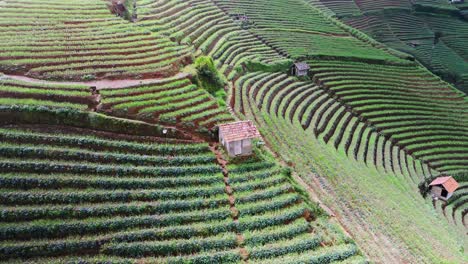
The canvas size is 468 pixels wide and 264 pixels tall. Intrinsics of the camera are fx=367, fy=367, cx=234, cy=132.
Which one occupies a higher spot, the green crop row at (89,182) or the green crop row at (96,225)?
the green crop row at (89,182)

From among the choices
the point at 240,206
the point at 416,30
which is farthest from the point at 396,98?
the point at 416,30

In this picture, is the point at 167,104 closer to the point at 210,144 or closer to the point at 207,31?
the point at 210,144

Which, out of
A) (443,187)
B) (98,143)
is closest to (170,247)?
(98,143)

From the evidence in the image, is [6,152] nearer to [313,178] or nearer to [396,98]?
[313,178]

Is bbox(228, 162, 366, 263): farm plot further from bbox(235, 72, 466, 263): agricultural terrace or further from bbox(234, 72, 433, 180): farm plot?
bbox(234, 72, 433, 180): farm plot

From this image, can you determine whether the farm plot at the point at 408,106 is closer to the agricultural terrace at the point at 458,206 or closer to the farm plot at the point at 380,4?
the agricultural terrace at the point at 458,206

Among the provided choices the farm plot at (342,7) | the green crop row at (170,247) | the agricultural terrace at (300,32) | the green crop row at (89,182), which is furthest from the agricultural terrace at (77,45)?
the farm plot at (342,7)
